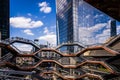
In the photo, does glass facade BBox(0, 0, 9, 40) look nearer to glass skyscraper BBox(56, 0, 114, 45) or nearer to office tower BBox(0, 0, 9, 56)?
office tower BBox(0, 0, 9, 56)

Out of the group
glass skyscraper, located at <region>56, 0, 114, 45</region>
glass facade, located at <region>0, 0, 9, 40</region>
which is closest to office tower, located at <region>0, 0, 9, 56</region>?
glass facade, located at <region>0, 0, 9, 40</region>

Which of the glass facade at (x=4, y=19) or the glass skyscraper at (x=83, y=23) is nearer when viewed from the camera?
the glass facade at (x=4, y=19)

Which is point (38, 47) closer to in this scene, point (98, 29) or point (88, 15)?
point (98, 29)

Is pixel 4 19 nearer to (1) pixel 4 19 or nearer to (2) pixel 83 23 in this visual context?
(1) pixel 4 19

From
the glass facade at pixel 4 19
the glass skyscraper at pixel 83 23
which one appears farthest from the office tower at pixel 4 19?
the glass skyscraper at pixel 83 23

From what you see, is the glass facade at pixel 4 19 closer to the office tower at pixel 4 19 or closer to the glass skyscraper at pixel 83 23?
the office tower at pixel 4 19

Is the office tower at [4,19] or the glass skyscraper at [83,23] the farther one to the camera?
the glass skyscraper at [83,23]

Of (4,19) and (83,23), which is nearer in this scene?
(4,19)

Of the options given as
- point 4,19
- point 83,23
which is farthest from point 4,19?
Answer: point 83,23

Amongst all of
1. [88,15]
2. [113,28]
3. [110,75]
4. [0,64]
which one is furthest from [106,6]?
[113,28]

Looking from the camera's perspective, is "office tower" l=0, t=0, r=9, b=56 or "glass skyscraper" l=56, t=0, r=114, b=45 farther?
"glass skyscraper" l=56, t=0, r=114, b=45

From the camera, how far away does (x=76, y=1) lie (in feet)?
316

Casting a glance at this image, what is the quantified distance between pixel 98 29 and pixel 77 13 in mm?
14023

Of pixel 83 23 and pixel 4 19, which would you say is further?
pixel 83 23
